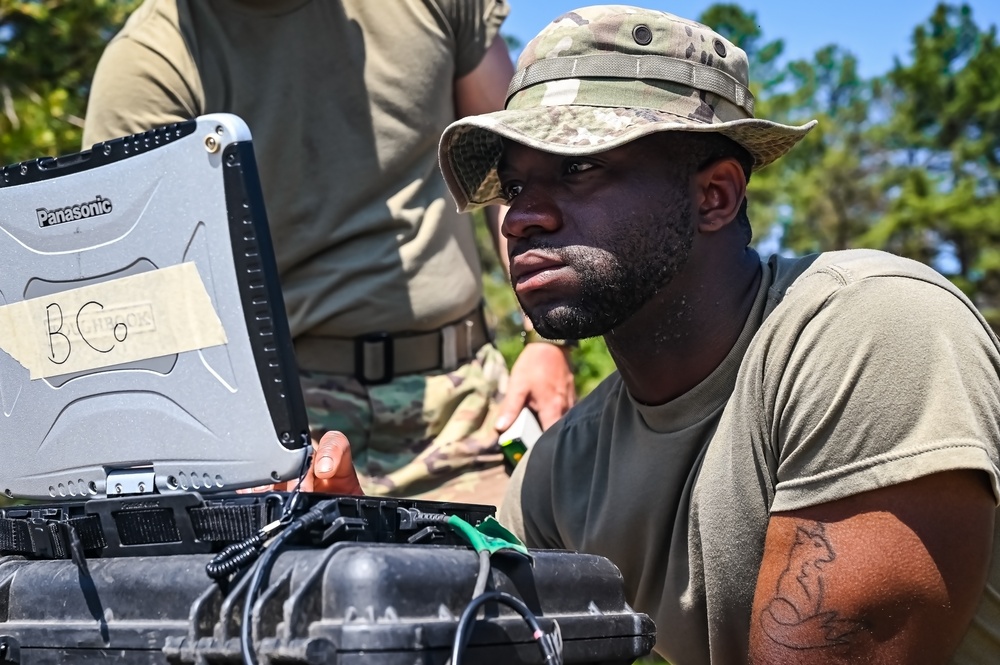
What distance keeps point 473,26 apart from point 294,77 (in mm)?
563

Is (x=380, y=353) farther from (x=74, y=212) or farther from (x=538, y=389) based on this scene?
(x=74, y=212)

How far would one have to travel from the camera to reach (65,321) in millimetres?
1760

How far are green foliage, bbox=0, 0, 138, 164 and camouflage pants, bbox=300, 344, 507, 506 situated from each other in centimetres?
430

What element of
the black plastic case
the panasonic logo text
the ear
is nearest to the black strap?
the black plastic case

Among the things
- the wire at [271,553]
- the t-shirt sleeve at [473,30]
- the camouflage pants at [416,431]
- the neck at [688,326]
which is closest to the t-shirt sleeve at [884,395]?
the neck at [688,326]

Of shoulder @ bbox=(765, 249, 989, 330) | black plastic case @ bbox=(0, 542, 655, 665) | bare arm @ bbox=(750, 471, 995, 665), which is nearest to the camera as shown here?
black plastic case @ bbox=(0, 542, 655, 665)

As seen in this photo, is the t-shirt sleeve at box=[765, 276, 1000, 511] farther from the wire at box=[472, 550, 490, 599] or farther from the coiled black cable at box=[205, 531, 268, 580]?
the coiled black cable at box=[205, 531, 268, 580]

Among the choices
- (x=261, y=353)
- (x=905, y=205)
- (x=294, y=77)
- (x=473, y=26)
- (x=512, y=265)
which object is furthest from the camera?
(x=905, y=205)

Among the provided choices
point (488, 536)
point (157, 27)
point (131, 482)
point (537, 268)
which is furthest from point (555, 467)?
point (157, 27)

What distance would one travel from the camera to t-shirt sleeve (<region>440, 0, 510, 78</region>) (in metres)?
3.50

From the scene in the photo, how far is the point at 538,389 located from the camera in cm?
333

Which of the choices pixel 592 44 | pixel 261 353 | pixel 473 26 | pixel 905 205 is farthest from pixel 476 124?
pixel 905 205

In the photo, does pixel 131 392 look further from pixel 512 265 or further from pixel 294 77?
pixel 294 77

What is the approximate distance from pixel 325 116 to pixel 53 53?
5.69 metres
